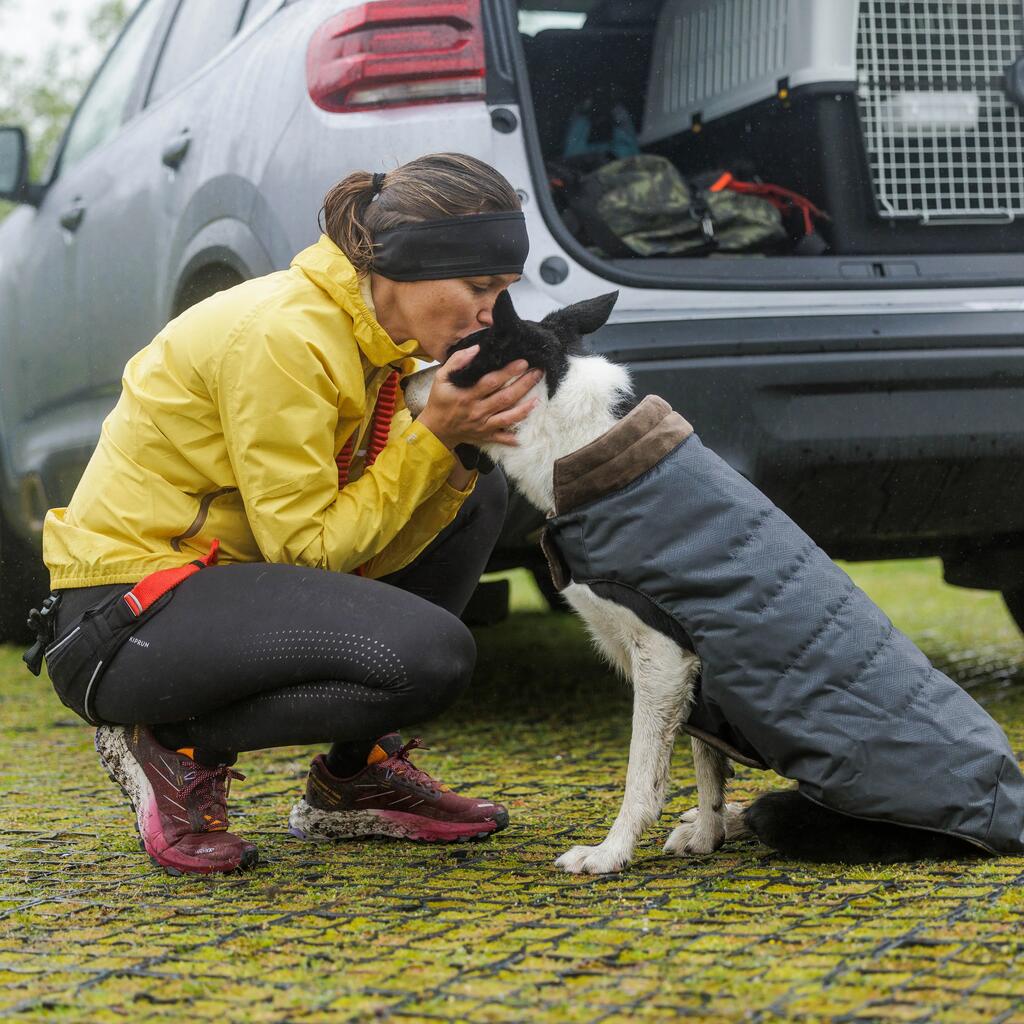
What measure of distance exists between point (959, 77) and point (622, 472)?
2.06 meters

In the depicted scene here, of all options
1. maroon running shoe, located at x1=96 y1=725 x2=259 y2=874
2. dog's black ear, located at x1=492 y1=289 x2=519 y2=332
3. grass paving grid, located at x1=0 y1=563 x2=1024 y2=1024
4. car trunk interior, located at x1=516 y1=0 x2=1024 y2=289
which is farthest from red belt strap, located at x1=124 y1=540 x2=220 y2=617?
car trunk interior, located at x1=516 y1=0 x2=1024 y2=289

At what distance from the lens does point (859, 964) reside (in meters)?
1.92

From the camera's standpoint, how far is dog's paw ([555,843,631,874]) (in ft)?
8.26

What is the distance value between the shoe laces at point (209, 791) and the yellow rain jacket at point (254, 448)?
1.28 ft

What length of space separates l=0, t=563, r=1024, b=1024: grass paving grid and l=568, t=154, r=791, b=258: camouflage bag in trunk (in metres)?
1.37

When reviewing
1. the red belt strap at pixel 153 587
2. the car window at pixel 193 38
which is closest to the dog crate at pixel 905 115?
the car window at pixel 193 38

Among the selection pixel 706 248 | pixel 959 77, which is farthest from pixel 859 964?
pixel 959 77

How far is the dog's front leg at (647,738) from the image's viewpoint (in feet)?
8.29

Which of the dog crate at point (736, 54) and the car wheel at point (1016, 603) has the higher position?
the dog crate at point (736, 54)

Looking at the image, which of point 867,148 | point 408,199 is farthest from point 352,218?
point 867,148

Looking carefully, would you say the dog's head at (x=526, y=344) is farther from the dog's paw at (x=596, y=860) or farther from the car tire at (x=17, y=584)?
the car tire at (x=17, y=584)

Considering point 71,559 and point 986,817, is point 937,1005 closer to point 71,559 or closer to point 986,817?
point 986,817

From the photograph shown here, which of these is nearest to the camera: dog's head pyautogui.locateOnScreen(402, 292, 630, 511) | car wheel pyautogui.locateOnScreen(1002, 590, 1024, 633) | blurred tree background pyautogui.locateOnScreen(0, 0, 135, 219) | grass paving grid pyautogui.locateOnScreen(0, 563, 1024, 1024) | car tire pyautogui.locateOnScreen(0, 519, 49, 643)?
grass paving grid pyautogui.locateOnScreen(0, 563, 1024, 1024)

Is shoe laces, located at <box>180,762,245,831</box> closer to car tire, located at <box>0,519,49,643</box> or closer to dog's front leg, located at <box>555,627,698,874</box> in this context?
dog's front leg, located at <box>555,627,698,874</box>
